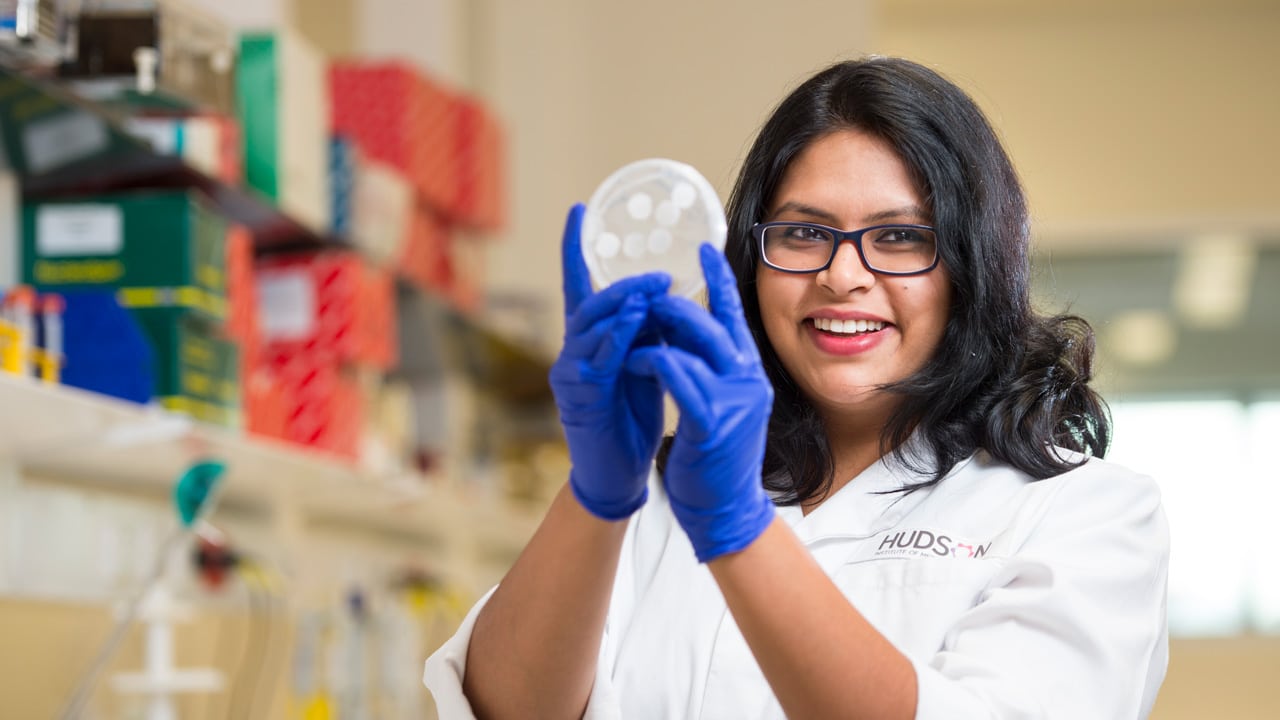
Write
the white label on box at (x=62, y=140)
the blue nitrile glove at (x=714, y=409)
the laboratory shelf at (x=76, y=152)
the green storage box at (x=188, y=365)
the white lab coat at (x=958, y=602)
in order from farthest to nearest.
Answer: the green storage box at (x=188, y=365), the white label on box at (x=62, y=140), the laboratory shelf at (x=76, y=152), the white lab coat at (x=958, y=602), the blue nitrile glove at (x=714, y=409)

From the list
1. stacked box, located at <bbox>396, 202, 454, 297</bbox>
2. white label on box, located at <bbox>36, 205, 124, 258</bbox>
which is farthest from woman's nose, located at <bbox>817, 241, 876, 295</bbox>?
stacked box, located at <bbox>396, 202, 454, 297</bbox>

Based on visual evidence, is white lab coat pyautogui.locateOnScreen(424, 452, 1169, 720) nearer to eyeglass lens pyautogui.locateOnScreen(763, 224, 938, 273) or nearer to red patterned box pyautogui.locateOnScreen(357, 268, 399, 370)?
eyeglass lens pyautogui.locateOnScreen(763, 224, 938, 273)

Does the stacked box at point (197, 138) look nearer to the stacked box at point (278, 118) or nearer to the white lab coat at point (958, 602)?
the stacked box at point (278, 118)

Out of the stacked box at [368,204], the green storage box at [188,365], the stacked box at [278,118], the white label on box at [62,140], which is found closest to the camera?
the white label on box at [62,140]

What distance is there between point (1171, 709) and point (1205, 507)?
30.0 inches

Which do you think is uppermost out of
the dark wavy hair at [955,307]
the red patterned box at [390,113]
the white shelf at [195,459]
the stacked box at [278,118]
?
the dark wavy hair at [955,307]

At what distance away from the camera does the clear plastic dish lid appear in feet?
3.32

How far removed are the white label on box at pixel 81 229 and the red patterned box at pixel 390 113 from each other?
4.58 ft

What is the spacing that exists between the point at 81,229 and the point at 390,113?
1.49 m

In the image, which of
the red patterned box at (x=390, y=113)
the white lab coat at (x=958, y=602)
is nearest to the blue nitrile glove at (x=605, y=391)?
the white lab coat at (x=958, y=602)

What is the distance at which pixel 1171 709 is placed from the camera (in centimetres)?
548

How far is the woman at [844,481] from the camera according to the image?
3.24ft

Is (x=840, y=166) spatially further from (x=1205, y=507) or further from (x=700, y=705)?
(x=1205, y=507)

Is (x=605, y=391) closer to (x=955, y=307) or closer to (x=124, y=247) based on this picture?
(x=955, y=307)
